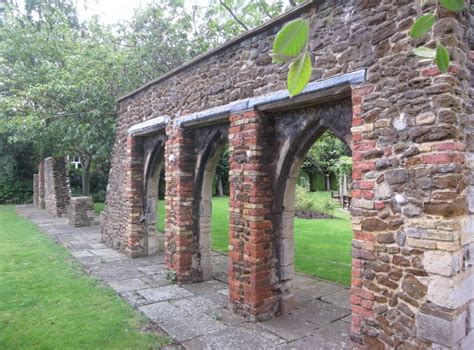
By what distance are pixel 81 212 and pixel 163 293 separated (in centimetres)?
862

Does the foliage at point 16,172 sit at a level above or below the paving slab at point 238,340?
above

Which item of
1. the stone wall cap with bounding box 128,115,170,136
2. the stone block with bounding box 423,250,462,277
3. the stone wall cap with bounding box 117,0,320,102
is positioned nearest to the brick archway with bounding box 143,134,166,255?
the stone wall cap with bounding box 128,115,170,136

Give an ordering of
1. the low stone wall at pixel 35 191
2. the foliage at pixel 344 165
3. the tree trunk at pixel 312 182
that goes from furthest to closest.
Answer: the tree trunk at pixel 312 182, the low stone wall at pixel 35 191, the foliage at pixel 344 165

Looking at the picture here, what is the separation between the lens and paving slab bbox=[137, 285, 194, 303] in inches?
239

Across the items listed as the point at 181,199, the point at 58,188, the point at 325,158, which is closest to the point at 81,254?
the point at 181,199

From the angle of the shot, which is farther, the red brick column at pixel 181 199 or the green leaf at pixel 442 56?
the red brick column at pixel 181 199

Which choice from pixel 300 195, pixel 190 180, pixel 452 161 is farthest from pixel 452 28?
pixel 300 195

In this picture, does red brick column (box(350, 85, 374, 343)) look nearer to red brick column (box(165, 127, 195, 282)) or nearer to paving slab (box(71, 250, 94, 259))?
red brick column (box(165, 127, 195, 282))

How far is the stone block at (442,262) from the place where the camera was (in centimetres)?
311

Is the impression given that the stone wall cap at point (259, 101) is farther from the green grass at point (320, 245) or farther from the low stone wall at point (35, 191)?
the low stone wall at point (35, 191)

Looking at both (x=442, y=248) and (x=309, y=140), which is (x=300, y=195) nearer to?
(x=309, y=140)

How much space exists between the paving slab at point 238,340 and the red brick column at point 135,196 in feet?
15.4

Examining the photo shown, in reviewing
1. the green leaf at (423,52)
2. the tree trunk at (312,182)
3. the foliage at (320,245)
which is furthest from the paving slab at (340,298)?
the tree trunk at (312,182)

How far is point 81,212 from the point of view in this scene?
13.7m
